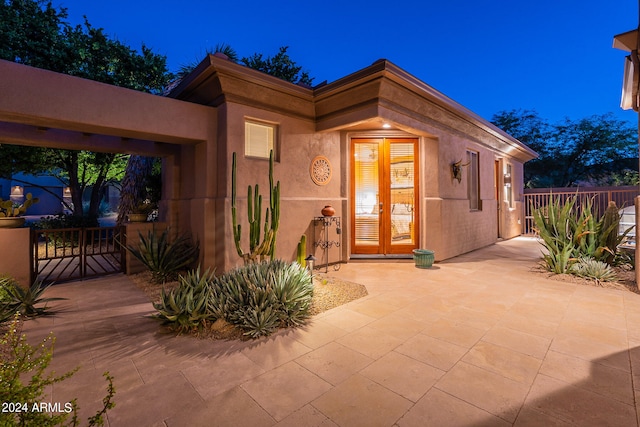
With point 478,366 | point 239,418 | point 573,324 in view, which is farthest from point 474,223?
point 239,418

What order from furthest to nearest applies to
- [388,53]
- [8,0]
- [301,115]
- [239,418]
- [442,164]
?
1. [388,53]
2. [8,0]
3. [442,164]
4. [301,115]
5. [239,418]

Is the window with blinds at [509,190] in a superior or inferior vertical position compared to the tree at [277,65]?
inferior

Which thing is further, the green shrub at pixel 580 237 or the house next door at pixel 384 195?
the house next door at pixel 384 195

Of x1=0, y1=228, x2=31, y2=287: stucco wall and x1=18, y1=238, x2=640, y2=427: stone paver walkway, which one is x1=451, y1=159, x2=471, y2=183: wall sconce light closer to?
x1=18, y1=238, x2=640, y2=427: stone paver walkway

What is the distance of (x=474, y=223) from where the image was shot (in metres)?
7.88

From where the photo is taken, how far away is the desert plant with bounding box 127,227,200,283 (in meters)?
4.90

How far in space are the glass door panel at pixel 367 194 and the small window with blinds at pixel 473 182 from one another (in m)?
3.28

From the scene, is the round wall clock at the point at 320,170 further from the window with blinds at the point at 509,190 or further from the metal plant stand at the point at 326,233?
the window with blinds at the point at 509,190

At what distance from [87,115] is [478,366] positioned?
17.4 feet

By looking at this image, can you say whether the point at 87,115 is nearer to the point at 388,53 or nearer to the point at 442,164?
the point at 442,164

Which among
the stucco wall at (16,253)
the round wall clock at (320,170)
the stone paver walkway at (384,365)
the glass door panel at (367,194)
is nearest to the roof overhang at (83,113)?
the stucco wall at (16,253)

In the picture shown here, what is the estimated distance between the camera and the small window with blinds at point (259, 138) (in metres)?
5.01

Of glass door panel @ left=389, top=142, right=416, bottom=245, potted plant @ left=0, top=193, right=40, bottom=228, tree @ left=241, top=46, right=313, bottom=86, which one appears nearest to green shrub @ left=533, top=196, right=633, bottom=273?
glass door panel @ left=389, top=142, right=416, bottom=245

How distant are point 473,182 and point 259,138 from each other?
6345 millimetres
